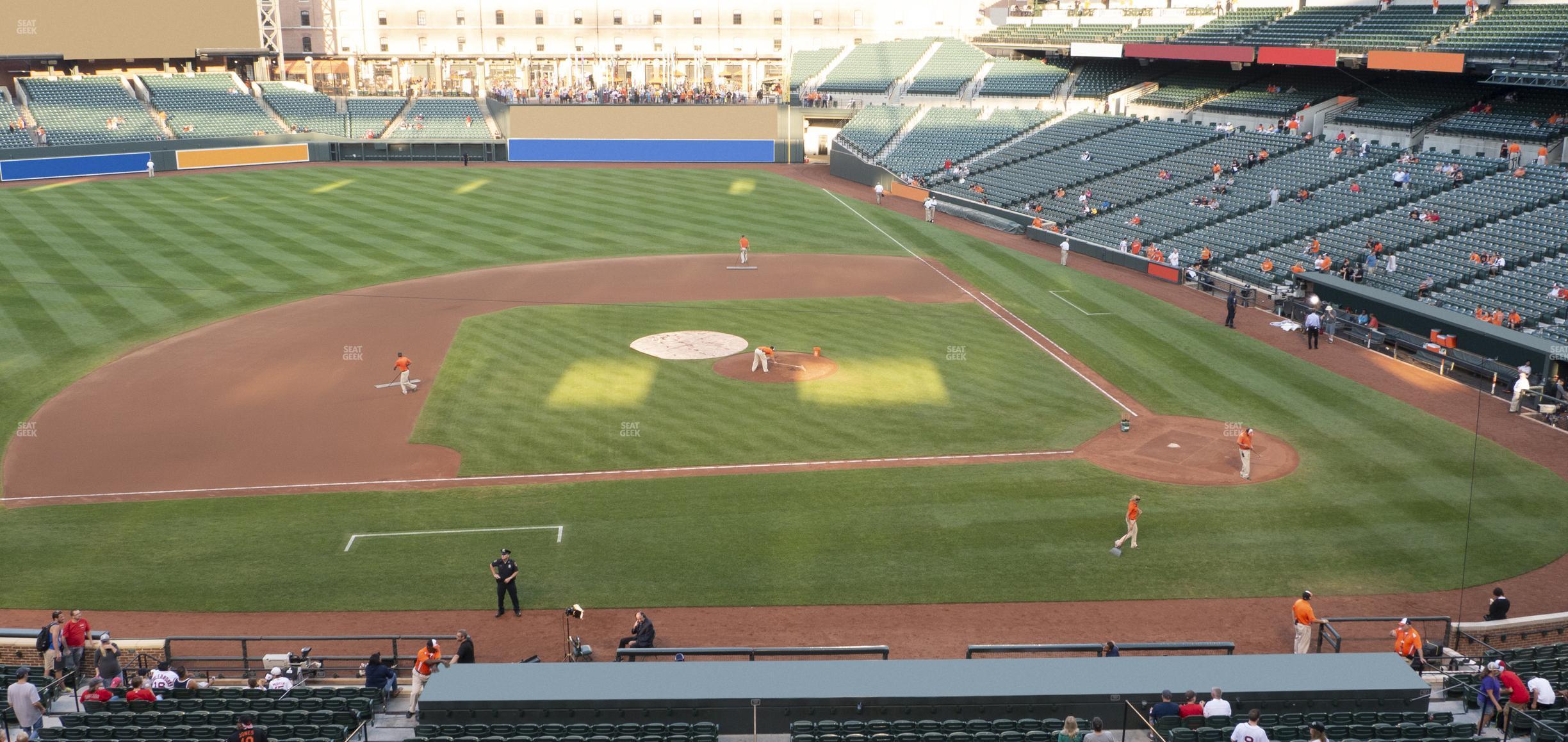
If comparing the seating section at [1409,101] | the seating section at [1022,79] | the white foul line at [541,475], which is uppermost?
the seating section at [1022,79]

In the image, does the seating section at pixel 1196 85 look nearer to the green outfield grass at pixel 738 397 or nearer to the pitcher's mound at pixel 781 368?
the green outfield grass at pixel 738 397

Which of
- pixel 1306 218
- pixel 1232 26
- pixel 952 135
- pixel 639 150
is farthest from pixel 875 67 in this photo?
pixel 1306 218

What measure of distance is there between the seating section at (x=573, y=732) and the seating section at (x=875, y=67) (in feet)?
250

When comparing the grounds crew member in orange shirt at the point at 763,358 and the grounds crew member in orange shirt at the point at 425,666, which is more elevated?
the grounds crew member in orange shirt at the point at 763,358

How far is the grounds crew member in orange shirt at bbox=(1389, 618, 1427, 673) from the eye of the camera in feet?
60.1

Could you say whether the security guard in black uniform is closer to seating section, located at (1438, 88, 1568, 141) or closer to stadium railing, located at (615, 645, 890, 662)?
stadium railing, located at (615, 645, 890, 662)

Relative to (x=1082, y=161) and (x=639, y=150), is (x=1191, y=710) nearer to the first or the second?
(x=1082, y=161)

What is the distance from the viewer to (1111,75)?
2953 inches

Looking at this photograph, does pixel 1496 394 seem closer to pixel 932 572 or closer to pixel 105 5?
pixel 932 572

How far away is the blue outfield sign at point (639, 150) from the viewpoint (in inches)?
3278

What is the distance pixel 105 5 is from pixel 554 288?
166 ft

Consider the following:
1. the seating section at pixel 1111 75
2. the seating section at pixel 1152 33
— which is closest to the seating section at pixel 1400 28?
the seating section at pixel 1152 33

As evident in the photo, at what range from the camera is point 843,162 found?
251 ft

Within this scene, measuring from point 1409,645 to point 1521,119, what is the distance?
38.9 m
